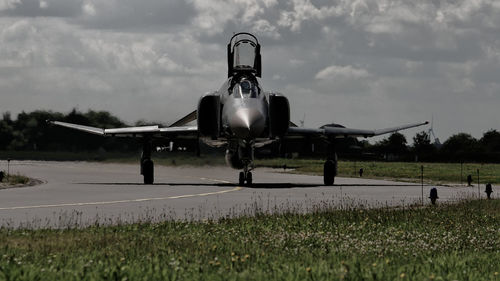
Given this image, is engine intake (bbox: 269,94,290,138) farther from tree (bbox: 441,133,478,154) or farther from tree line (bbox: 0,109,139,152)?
tree (bbox: 441,133,478,154)

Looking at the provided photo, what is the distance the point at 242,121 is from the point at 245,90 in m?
1.74

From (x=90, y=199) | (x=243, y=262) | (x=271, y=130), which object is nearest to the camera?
(x=243, y=262)

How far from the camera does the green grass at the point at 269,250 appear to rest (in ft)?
30.7

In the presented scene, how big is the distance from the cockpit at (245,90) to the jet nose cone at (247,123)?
953 mm

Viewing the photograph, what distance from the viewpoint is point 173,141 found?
38531 mm

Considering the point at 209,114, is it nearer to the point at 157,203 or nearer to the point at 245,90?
the point at 245,90

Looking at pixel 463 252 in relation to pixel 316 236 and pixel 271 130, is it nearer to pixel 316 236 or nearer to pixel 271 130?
pixel 316 236

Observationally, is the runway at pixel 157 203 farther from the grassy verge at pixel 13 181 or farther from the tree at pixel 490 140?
the tree at pixel 490 140

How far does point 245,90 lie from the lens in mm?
31188

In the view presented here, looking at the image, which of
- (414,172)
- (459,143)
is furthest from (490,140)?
(414,172)

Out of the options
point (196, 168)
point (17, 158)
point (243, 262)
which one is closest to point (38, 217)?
point (243, 262)

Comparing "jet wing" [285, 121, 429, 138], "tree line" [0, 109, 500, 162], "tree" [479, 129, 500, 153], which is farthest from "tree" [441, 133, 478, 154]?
"jet wing" [285, 121, 429, 138]

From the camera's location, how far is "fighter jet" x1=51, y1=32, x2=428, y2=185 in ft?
100

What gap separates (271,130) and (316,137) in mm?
4394
